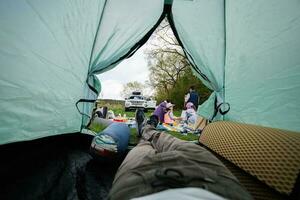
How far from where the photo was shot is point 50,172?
119 centimetres

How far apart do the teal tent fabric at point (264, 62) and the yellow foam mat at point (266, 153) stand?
513 millimetres

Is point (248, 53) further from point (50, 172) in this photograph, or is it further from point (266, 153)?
point (50, 172)

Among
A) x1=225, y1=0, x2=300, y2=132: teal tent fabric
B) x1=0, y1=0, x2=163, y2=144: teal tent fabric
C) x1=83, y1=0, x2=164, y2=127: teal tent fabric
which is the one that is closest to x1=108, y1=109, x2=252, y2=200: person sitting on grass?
x1=0, y1=0, x2=163, y2=144: teal tent fabric

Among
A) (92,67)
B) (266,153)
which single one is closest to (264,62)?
(266,153)

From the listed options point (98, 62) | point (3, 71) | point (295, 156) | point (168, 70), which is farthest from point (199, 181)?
point (168, 70)

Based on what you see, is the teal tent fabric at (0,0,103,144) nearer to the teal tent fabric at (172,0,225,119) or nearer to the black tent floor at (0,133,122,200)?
the black tent floor at (0,133,122,200)

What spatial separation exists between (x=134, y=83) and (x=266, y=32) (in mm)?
15118

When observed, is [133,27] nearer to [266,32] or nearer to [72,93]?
[72,93]

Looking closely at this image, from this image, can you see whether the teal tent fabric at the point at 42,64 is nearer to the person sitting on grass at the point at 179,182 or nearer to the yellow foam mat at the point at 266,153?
the person sitting on grass at the point at 179,182

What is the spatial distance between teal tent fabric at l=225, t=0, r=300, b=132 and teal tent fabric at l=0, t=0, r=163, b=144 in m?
0.90

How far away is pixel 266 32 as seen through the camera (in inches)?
59.1

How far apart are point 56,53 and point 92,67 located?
552 millimetres

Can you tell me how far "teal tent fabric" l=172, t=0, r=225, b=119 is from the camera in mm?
2072

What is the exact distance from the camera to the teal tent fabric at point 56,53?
1011 mm
